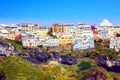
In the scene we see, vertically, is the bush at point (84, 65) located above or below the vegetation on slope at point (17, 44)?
below

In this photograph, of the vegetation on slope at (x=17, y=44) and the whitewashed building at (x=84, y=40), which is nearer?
the vegetation on slope at (x=17, y=44)

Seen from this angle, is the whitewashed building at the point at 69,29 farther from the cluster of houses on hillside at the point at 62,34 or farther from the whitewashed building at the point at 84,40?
the whitewashed building at the point at 84,40

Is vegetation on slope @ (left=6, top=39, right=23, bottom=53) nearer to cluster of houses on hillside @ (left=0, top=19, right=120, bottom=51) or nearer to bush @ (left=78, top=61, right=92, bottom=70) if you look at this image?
cluster of houses on hillside @ (left=0, top=19, right=120, bottom=51)

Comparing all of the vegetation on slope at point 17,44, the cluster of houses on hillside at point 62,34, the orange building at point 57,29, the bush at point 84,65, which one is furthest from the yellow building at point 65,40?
the bush at point 84,65

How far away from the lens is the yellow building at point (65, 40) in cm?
11897

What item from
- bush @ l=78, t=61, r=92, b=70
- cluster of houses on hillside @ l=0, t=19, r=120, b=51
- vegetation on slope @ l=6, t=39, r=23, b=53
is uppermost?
cluster of houses on hillside @ l=0, t=19, r=120, b=51

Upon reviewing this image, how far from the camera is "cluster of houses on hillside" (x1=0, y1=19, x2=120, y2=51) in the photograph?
116 metres

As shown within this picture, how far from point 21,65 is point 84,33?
119ft

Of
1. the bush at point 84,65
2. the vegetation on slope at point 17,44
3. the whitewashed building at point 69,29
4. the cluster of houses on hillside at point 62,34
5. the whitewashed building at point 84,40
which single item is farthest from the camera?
the whitewashed building at point 69,29

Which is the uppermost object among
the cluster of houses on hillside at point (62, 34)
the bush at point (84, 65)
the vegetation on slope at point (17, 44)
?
the cluster of houses on hillside at point (62, 34)

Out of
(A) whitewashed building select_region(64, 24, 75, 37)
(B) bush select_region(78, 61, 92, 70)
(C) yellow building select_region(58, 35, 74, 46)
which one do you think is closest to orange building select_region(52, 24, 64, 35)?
(A) whitewashed building select_region(64, 24, 75, 37)

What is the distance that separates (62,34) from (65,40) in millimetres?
5656

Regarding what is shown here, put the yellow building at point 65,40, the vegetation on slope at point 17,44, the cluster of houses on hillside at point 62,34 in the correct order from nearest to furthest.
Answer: the vegetation on slope at point 17,44 < the cluster of houses on hillside at point 62,34 < the yellow building at point 65,40

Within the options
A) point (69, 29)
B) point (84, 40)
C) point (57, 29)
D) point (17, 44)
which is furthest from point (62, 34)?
point (17, 44)
